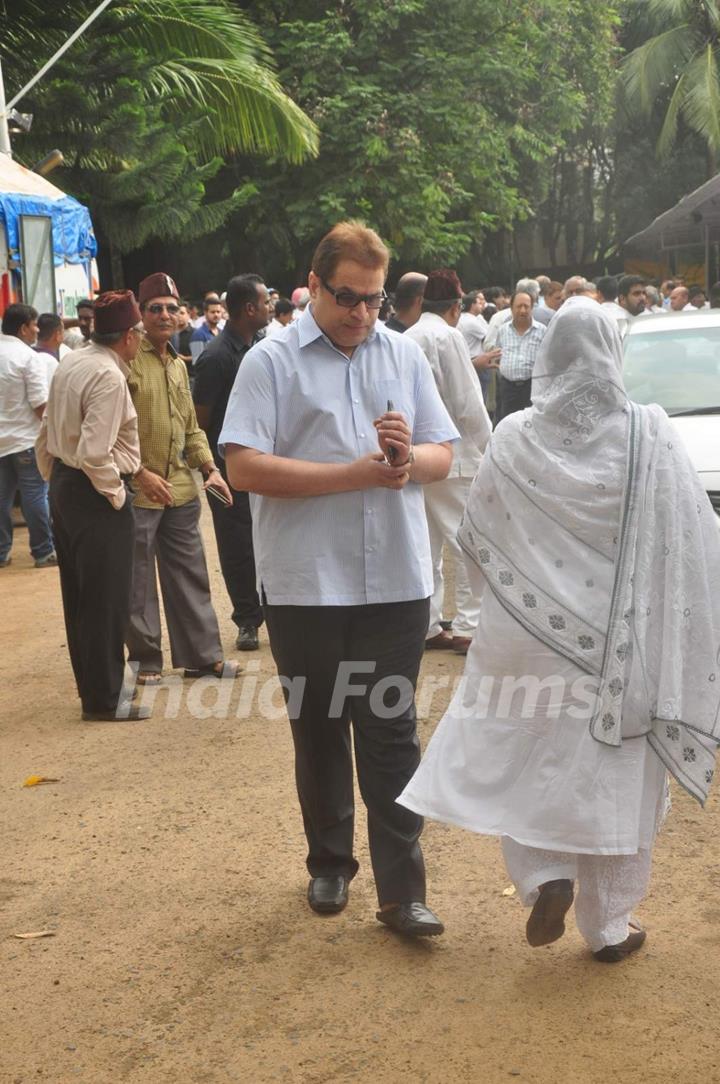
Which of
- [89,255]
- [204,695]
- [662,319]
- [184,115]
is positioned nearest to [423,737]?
[204,695]

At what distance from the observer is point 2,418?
11.9 metres

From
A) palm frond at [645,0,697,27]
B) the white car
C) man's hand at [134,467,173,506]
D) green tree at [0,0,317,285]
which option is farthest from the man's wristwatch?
palm frond at [645,0,697,27]

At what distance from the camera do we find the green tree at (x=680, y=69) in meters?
38.9

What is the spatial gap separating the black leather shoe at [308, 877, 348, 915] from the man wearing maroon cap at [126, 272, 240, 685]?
2.99 m

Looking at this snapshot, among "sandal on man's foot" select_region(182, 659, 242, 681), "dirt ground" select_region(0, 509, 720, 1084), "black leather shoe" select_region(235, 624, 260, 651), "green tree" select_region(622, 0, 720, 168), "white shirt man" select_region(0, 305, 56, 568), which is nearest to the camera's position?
"dirt ground" select_region(0, 509, 720, 1084)

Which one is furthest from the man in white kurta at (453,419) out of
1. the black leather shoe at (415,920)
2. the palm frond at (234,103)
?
the palm frond at (234,103)

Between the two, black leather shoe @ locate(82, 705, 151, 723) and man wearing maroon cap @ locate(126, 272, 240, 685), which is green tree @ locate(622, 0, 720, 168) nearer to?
man wearing maroon cap @ locate(126, 272, 240, 685)

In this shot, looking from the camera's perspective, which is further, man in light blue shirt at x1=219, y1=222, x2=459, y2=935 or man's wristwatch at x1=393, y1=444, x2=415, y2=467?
man in light blue shirt at x1=219, y1=222, x2=459, y2=935

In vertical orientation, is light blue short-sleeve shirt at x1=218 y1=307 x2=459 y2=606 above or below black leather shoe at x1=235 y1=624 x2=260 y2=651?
above

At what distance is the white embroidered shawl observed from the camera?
13.1ft

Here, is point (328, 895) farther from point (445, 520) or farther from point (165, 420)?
point (445, 520)

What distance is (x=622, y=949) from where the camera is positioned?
4.21m

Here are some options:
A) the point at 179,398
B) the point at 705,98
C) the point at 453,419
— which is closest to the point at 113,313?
the point at 179,398

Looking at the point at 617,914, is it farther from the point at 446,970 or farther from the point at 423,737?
the point at 423,737
